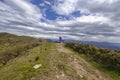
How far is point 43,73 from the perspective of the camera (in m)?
21.0

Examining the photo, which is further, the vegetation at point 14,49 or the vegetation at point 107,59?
the vegetation at point 14,49

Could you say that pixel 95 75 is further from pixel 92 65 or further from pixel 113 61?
pixel 113 61

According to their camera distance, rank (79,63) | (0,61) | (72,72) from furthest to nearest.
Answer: (0,61)
(79,63)
(72,72)

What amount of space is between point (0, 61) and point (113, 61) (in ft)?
87.9

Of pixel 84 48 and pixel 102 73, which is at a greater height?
pixel 84 48

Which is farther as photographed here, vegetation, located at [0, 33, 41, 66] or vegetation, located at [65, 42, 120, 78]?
vegetation, located at [0, 33, 41, 66]

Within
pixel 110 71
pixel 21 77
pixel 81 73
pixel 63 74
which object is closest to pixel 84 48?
pixel 110 71

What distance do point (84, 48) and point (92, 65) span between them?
11312 mm

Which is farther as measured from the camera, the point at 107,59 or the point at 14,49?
the point at 14,49

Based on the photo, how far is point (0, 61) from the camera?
38438mm

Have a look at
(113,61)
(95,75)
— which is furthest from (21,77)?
(113,61)

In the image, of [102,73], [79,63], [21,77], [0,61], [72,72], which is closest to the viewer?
[21,77]

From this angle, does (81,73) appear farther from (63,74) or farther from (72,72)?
(63,74)

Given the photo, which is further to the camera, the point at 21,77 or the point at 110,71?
the point at 110,71
